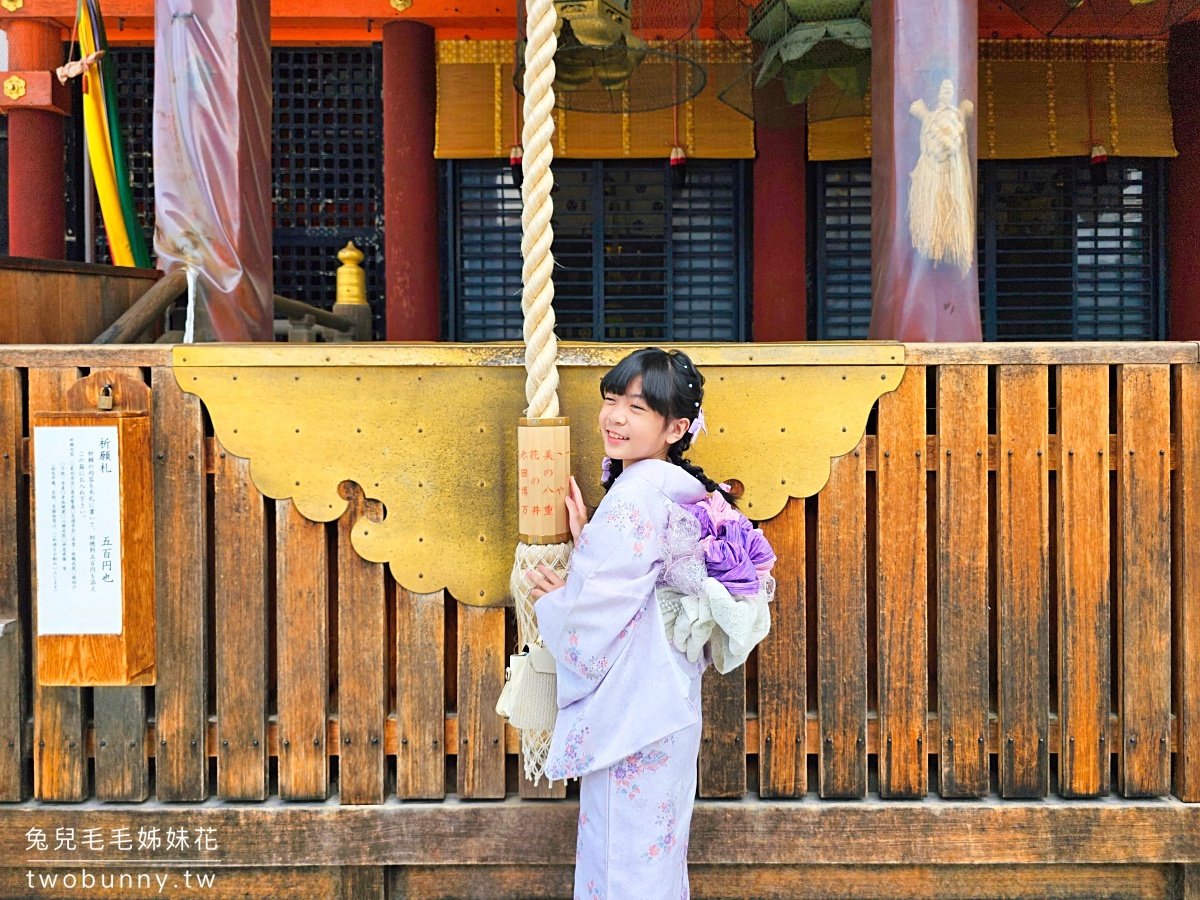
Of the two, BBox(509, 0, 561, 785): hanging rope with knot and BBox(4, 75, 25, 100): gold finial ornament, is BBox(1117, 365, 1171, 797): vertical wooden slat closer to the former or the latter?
BBox(509, 0, 561, 785): hanging rope with knot

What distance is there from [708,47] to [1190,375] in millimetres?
4936

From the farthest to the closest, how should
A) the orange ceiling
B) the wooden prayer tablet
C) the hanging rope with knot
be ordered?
1. the orange ceiling
2. the wooden prayer tablet
3. the hanging rope with knot

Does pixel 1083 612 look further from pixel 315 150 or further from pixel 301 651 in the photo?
pixel 315 150

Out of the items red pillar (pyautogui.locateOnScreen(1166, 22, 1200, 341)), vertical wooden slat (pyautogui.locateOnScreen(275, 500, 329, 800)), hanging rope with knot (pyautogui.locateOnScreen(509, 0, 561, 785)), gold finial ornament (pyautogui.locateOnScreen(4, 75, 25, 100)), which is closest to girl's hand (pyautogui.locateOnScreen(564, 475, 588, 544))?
hanging rope with knot (pyautogui.locateOnScreen(509, 0, 561, 785))

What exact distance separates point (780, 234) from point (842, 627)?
14.9ft

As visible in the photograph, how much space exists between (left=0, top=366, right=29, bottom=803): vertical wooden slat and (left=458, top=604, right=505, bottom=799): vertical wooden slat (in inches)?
56.4

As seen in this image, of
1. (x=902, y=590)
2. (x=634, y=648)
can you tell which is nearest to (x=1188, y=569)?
(x=902, y=590)

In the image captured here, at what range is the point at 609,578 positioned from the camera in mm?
2195

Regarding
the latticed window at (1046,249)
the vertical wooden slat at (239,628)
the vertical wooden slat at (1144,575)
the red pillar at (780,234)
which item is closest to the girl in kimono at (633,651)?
the vertical wooden slat at (239,628)

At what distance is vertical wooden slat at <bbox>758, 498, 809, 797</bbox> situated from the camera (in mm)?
2822

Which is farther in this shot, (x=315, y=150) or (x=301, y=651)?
(x=315, y=150)

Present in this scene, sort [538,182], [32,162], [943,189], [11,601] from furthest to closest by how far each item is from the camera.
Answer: [32,162], [943,189], [11,601], [538,182]

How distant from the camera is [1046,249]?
690cm

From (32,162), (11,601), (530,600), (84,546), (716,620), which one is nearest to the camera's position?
(716,620)
